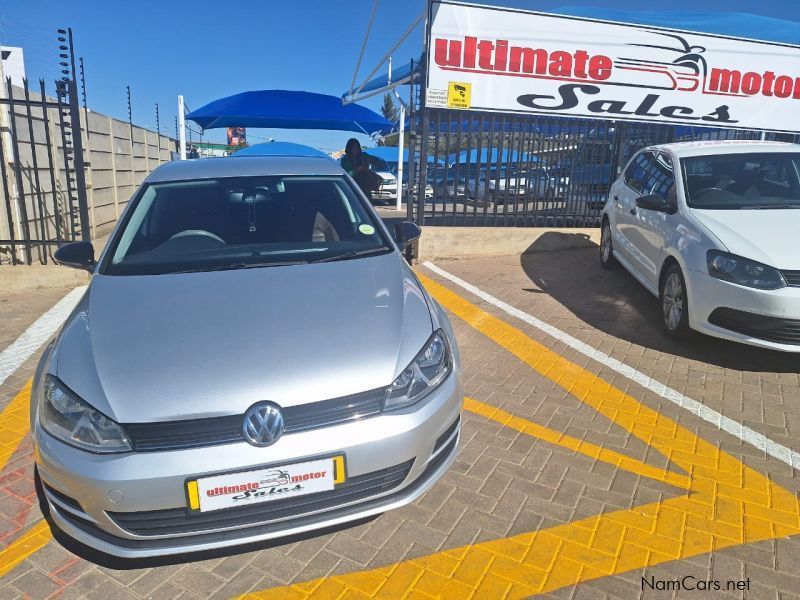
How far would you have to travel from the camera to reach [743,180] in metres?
5.05

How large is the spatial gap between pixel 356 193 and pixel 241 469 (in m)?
2.18

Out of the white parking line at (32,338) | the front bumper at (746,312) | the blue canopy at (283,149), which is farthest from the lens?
the blue canopy at (283,149)

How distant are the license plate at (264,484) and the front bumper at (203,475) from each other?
3 centimetres

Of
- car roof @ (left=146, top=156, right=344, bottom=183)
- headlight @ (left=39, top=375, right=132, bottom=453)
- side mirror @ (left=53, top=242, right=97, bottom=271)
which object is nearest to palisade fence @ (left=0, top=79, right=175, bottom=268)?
car roof @ (left=146, top=156, right=344, bottom=183)

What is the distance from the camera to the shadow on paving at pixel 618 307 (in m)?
4.39

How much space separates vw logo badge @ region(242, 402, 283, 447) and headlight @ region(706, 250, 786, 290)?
11.5 ft

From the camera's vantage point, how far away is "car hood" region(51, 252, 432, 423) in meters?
1.99

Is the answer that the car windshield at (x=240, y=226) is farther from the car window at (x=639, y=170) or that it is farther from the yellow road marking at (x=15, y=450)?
the car window at (x=639, y=170)

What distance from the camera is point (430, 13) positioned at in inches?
292

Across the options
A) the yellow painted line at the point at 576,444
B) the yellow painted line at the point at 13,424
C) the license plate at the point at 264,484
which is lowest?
the yellow painted line at the point at 13,424

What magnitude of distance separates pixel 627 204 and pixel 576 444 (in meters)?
3.89

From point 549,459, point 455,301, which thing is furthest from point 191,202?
point 455,301

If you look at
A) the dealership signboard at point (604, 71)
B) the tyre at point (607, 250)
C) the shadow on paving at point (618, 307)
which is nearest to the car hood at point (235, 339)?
the shadow on paving at point (618, 307)

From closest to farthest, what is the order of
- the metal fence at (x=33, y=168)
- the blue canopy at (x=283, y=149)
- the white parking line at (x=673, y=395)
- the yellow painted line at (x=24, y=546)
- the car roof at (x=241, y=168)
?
the yellow painted line at (x=24, y=546), the white parking line at (x=673, y=395), the car roof at (x=241, y=168), the metal fence at (x=33, y=168), the blue canopy at (x=283, y=149)
